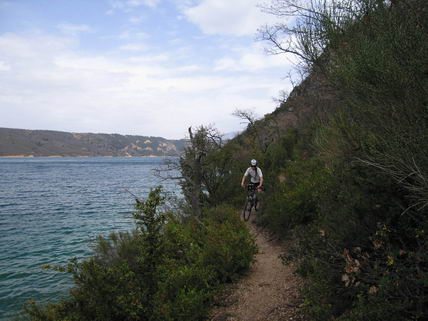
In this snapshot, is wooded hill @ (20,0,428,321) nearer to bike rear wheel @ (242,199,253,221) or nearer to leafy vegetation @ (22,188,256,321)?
leafy vegetation @ (22,188,256,321)

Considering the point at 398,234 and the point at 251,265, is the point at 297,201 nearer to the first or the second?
the point at 251,265

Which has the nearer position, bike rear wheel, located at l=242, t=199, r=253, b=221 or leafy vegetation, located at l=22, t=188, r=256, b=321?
leafy vegetation, located at l=22, t=188, r=256, b=321

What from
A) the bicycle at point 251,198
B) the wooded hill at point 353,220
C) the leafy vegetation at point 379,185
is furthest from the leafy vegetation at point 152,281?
the bicycle at point 251,198

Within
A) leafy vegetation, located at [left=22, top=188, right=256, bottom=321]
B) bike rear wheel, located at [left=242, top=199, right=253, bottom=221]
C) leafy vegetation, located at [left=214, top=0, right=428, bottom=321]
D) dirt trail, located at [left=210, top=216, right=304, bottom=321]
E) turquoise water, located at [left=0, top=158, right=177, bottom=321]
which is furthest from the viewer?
bike rear wheel, located at [left=242, top=199, right=253, bottom=221]

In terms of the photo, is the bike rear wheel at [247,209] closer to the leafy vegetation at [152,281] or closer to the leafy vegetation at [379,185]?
the leafy vegetation at [152,281]

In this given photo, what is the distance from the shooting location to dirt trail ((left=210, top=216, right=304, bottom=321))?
15.8 feet

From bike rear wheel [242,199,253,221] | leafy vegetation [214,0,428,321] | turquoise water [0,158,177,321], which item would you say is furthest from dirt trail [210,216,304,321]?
bike rear wheel [242,199,253,221]

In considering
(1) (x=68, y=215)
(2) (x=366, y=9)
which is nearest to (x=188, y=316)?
(2) (x=366, y=9)

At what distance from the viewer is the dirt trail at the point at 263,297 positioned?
15.8ft

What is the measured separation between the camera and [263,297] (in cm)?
552

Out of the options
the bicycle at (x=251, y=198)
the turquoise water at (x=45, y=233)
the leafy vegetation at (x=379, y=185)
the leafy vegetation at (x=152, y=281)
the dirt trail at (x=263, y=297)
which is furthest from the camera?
the bicycle at (x=251, y=198)

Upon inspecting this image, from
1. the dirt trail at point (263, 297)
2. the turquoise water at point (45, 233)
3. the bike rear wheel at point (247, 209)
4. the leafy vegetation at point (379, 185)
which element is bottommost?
the turquoise water at point (45, 233)

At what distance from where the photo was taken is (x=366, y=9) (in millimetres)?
5176

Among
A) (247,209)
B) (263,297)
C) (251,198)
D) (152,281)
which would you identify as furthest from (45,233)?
(263,297)
